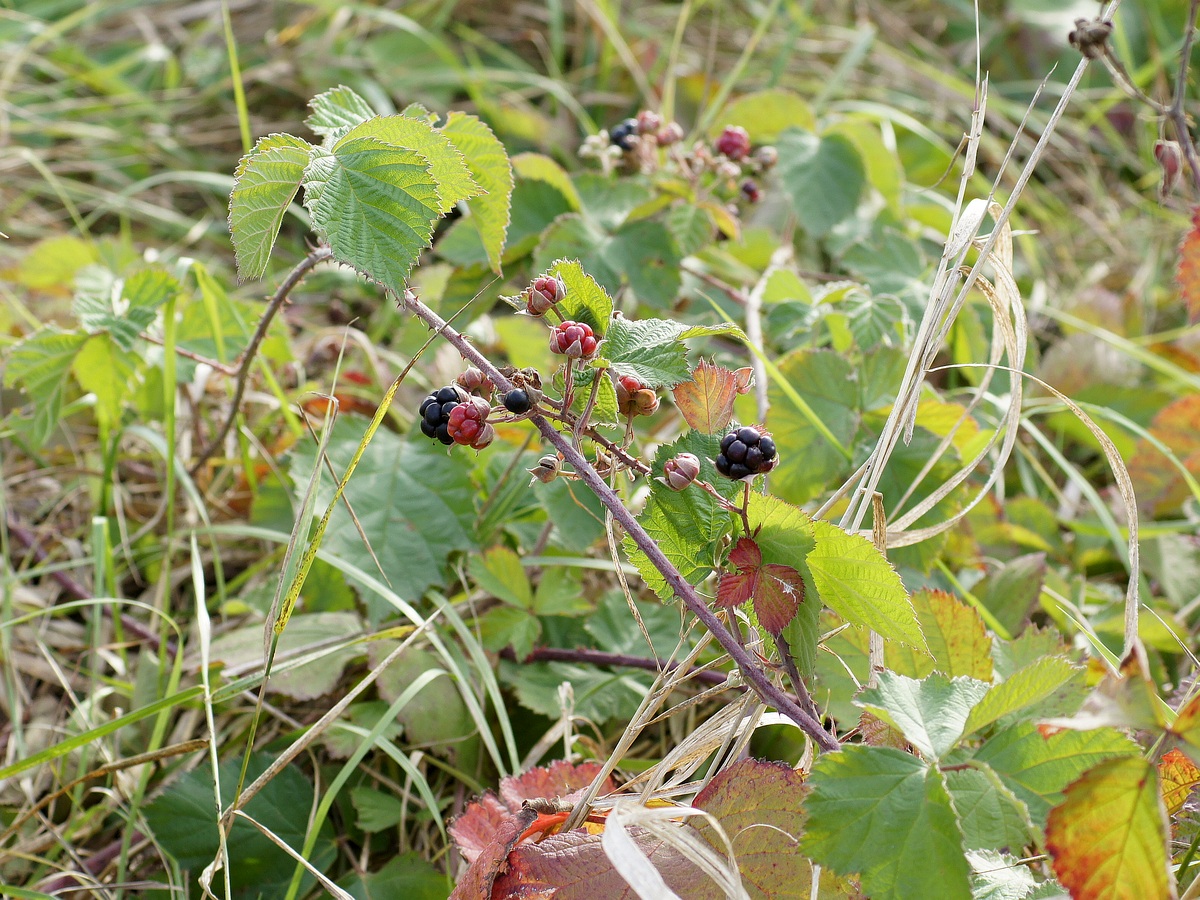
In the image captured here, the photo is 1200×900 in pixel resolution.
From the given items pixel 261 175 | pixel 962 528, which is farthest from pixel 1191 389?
pixel 261 175

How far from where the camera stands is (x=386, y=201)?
3.05 feet

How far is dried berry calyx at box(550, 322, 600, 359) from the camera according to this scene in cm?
84

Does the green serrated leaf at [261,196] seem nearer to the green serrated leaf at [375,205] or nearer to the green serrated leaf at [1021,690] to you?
the green serrated leaf at [375,205]

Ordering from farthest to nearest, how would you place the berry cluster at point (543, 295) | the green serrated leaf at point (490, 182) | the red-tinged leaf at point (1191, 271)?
1. the red-tinged leaf at point (1191, 271)
2. the green serrated leaf at point (490, 182)
3. the berry cluster at point (543, 295)

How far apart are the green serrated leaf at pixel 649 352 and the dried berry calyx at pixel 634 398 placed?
3cm

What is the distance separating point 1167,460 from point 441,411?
141cm

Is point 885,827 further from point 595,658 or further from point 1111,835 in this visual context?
point 595,658

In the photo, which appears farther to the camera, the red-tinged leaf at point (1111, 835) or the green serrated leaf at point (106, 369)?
the green serrated leaf at point (106, 369)

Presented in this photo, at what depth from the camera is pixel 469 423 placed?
0.84 m

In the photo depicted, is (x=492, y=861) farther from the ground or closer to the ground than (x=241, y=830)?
farther from the ground

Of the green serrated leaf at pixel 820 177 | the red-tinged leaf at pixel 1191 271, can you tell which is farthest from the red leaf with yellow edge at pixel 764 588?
the green serrated leaf at pixel 820 177

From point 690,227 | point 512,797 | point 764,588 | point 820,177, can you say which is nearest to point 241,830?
point 512,797

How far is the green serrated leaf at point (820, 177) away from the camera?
1958 millimetres

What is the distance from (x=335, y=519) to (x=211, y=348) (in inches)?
20.6
